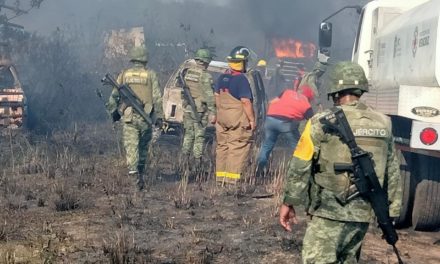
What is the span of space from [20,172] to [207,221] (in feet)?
Result: 12.1

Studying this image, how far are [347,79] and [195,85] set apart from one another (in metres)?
6.17

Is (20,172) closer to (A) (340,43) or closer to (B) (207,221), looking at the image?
(B) (207,221)

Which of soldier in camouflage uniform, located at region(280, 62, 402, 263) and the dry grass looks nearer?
soldier in camouflage uniform, located at region(280, 62, 402, 263)

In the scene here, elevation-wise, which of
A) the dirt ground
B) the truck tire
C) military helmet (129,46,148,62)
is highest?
military helmet (129,46,148,62)

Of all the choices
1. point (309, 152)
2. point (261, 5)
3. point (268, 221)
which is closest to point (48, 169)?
point (268, 221)

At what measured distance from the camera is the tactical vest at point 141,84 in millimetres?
8188

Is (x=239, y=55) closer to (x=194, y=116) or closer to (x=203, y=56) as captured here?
(x=203, y=56)

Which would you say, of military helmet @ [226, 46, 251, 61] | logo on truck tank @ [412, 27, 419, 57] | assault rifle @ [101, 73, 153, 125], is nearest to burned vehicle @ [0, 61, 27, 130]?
assault rifle @ [101, 73, 153, 125]

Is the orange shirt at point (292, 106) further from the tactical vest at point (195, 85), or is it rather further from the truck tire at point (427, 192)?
the truck tire at point (427, 192)

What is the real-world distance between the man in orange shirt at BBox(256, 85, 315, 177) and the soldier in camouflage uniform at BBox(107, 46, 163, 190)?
67.2 inches

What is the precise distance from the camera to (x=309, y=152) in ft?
12.3

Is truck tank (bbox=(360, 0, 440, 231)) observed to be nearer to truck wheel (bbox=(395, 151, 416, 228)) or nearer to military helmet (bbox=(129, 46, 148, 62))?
truck wheel (bbox=(395, 151, 416, 228))

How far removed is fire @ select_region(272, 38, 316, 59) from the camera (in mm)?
26797

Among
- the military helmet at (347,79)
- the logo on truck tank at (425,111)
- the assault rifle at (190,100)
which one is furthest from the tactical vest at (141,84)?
the military helmet at (347,79)
